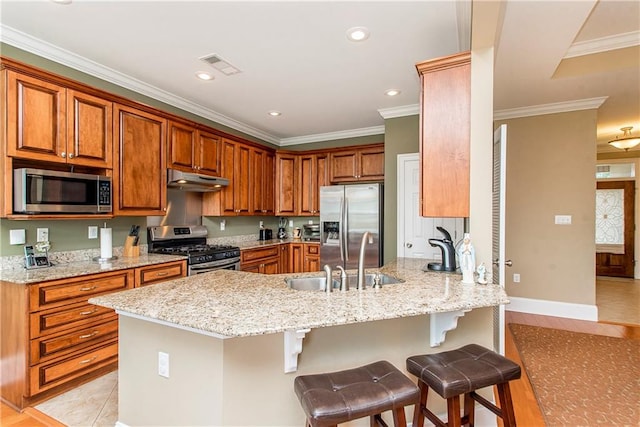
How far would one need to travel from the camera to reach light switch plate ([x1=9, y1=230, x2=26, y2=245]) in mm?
2484

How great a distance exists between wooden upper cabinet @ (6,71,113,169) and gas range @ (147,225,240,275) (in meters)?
1.06

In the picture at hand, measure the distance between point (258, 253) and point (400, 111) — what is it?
2666mm

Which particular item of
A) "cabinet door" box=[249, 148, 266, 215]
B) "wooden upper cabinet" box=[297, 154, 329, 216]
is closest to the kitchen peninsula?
"cabinet door" box=[249, 148, 266, 215]

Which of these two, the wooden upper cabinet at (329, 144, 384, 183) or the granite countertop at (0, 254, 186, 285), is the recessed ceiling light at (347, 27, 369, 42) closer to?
the wooden upper cabinet at (329, 144, 384, 183)

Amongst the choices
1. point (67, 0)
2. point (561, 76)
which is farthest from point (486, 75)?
point (67, 0)

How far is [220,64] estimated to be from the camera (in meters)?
2.93

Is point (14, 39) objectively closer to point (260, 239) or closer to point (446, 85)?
point (446, 85)

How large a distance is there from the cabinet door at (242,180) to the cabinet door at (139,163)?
1.16 metres

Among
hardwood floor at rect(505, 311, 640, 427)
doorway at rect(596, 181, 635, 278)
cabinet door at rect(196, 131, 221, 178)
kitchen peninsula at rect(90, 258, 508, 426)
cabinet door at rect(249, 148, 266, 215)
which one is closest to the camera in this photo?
kitchen peninsula at rect(90, 258, 508, 426)

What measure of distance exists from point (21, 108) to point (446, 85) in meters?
2.97

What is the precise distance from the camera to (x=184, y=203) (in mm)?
4082

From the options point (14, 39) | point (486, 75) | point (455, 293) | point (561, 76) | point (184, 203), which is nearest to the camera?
point (455, 293)

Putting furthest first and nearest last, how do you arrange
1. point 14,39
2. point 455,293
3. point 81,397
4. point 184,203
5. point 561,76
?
point 184,203 → point 561,76 → point 14,39 → point 81,397 → point 455,293

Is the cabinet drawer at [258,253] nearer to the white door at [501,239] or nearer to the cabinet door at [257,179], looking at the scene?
the cabinet door at [257,179]
